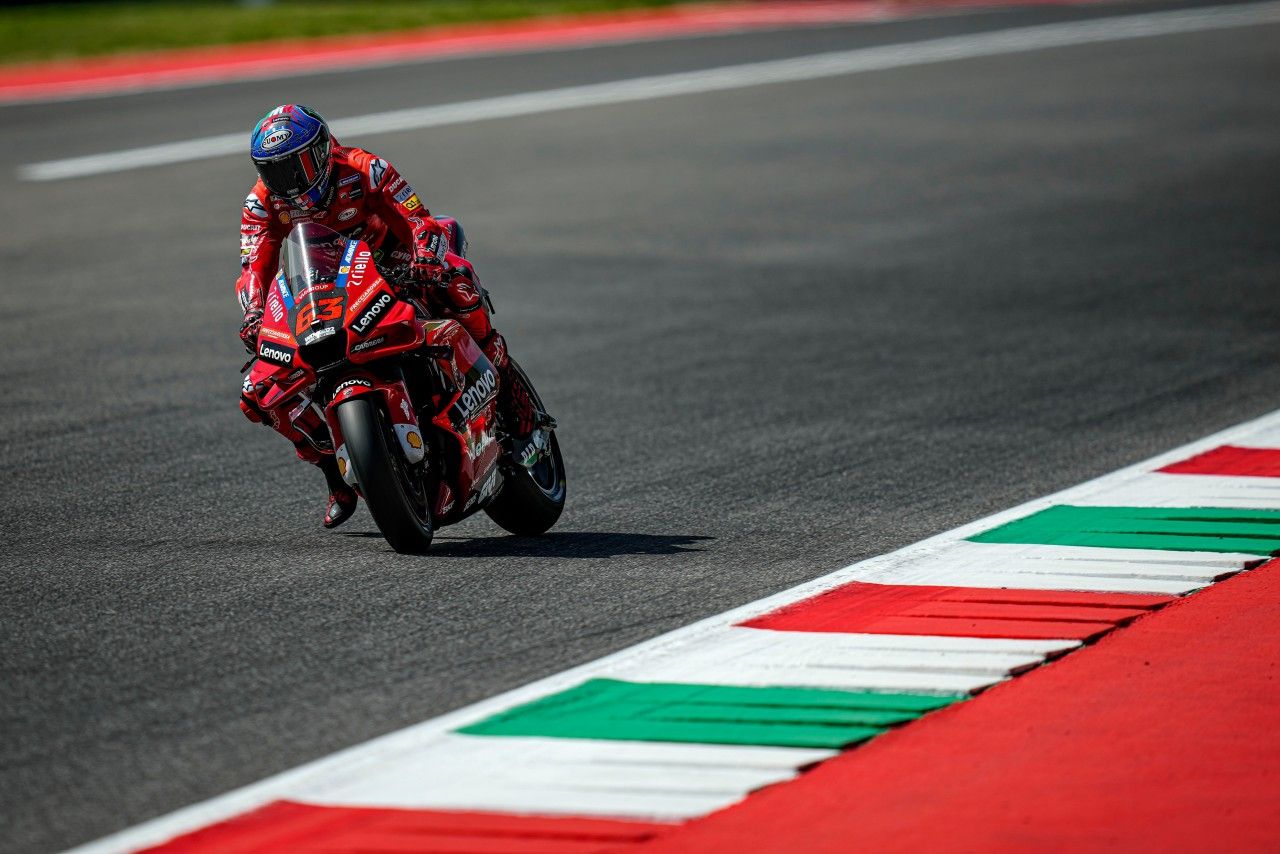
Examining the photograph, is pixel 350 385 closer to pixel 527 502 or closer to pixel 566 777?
pixel 527 502

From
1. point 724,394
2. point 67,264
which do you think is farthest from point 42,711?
point 67,264

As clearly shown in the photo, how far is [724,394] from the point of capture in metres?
10.7

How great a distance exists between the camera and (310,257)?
7254mm

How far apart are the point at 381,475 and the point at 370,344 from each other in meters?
0.51

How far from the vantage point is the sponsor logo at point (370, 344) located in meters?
7.11

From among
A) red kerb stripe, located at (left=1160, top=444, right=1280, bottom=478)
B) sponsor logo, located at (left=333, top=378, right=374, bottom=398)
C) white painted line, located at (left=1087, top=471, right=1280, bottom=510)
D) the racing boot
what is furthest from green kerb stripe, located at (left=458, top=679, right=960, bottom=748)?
red kerb stripe, located at (left=1160, top=444, right=1280, bottom=478)

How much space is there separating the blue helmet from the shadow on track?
146cm

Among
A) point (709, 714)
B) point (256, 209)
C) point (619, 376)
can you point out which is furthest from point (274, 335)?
point (619, 376)

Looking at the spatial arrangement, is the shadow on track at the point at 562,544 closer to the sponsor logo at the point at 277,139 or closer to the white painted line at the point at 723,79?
the sponsor logo at the point at 277,139

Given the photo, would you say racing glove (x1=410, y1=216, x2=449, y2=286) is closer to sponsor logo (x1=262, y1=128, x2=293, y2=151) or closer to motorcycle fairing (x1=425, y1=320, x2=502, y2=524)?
motorcycle fairing (x1=425, y1=320, x2=502, y2=524)

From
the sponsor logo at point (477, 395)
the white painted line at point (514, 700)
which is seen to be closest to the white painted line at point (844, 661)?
the white painted line at point (514, 700)

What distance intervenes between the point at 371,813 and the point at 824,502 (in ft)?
12.6

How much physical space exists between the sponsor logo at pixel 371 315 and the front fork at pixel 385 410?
180 mm

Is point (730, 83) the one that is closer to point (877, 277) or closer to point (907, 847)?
point (877, 277)
